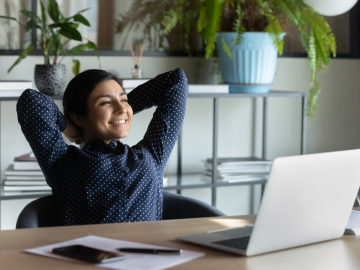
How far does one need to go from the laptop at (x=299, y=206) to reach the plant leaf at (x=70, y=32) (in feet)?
5.00

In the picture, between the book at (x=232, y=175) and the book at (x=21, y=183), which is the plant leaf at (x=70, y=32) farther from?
the book at (x=232, y=175)

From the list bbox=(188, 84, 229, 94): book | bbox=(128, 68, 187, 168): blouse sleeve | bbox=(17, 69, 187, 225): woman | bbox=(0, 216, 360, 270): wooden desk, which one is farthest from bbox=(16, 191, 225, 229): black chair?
bbox=(188, 84, 229, 94): book

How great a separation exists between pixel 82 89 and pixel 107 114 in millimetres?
120

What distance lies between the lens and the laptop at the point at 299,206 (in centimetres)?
83

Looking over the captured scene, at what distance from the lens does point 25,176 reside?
236 cm

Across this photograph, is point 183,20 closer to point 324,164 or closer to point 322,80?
point 322,80

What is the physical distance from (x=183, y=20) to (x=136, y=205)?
1484 mm

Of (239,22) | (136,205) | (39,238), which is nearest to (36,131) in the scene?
(136,205)

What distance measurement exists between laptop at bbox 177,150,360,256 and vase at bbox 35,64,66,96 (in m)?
1.53

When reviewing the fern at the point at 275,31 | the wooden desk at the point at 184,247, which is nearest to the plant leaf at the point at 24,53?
the fern at the point at 275,31

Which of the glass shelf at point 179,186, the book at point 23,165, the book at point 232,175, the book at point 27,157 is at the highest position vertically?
the book at point 27,157

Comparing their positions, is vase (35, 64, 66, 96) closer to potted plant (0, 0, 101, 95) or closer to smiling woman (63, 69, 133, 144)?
potted plant (0, 0, 101, 95)

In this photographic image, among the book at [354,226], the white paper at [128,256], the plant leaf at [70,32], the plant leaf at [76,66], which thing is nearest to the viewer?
the white paper at [128,256]

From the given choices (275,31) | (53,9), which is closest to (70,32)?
(53,9)
